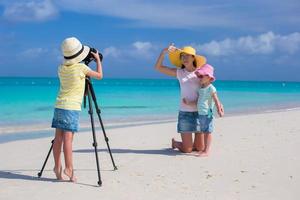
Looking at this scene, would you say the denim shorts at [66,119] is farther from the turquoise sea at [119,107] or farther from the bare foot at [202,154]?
the turquoise sea at [119,107]

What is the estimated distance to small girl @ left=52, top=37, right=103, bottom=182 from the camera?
19.6ft

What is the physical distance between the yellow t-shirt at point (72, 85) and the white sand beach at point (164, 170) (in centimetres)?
90

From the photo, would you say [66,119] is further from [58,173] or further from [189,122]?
[189,122]

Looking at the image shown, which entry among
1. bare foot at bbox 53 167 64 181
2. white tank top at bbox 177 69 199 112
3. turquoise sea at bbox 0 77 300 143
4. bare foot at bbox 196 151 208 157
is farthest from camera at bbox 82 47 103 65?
turquoise sea at bbox 0 77 300 143

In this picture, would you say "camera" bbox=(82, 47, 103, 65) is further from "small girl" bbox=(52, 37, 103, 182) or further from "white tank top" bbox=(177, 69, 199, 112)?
"white tank top" bbox=(177, 69, 199, 112)

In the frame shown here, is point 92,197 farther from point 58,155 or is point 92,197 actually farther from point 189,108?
point 189,108

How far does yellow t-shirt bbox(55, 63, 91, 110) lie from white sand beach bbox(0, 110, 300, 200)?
2.96ft

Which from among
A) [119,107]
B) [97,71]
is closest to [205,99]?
[97,71]

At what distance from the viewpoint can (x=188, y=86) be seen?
25.8 ft

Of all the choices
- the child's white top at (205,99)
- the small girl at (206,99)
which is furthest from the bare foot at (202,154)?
the child's white top at (205,99)

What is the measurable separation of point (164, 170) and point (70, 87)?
66.1 inches

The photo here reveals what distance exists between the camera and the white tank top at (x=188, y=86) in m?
7.86

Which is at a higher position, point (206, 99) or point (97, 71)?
point (97, 71)

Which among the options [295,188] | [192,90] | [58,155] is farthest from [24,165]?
[295,188]
